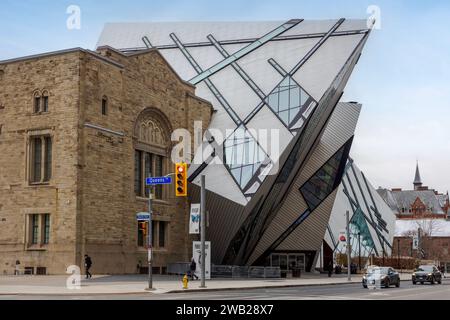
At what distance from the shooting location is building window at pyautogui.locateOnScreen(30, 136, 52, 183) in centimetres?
4819

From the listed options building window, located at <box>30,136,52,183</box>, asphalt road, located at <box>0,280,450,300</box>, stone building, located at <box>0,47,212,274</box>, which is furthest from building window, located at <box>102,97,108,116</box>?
asphalt road, located at <box>0,280,450,300</box>

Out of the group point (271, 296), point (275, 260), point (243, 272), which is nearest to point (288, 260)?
point (275, 260)

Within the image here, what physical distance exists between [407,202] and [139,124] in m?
145

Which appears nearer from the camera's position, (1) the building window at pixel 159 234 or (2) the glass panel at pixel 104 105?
(2) the glass panel at pixel 104 105

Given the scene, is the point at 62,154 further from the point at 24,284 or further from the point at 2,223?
the point at 24,284

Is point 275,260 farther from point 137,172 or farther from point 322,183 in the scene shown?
point 137,172

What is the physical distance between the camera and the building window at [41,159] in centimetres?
4819

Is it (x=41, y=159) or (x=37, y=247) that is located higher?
(x=41, y=159)

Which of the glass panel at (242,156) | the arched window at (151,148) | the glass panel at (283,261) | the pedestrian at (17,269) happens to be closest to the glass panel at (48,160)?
the pedestrian at (17,269)

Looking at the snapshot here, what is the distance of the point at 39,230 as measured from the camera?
46750 millimetres

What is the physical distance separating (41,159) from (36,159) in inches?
28.7

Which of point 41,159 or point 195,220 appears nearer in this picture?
point 195,220

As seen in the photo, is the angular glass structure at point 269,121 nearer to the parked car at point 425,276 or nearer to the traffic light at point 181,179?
the parked car at point 425,276
